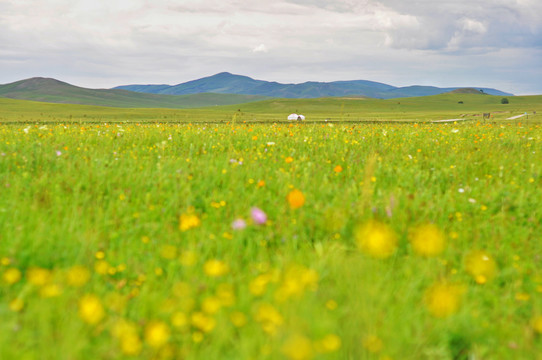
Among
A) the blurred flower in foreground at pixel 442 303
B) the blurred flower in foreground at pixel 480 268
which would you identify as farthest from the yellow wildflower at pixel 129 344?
the blurred flower in foreground at pixel 480 268

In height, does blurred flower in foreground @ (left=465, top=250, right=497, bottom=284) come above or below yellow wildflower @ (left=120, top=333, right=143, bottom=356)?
below

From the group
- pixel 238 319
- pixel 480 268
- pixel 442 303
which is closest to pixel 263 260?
pixel 238 319

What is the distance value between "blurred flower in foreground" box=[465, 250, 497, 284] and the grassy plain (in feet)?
0.05

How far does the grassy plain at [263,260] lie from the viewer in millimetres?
2379

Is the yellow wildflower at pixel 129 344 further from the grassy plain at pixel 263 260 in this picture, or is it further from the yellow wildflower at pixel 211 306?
the yellow wildflower at pixel 211 306

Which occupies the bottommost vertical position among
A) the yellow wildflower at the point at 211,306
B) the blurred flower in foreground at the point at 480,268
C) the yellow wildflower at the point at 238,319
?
the blurred flower in foreground at the point at 480,268

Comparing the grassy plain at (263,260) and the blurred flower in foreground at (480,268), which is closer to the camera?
the grassy plain at (263,260)

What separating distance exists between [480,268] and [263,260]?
1.86 metres

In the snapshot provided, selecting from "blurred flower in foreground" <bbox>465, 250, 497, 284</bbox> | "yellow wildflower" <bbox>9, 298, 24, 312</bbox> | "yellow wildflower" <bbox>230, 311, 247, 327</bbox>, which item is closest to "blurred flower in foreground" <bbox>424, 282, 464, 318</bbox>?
"blurred flower in foreground" <bbox>465, 250, 497, 284</bbox>

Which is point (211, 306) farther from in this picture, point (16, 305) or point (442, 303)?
point (442, 303)

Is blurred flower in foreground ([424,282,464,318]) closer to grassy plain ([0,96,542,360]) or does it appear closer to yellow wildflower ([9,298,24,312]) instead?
grassy plain ([0,96,542,360])

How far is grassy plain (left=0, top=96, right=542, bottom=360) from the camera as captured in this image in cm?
238

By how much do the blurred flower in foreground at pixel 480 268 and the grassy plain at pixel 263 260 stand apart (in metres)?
0.01

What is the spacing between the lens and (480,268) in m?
3.36
